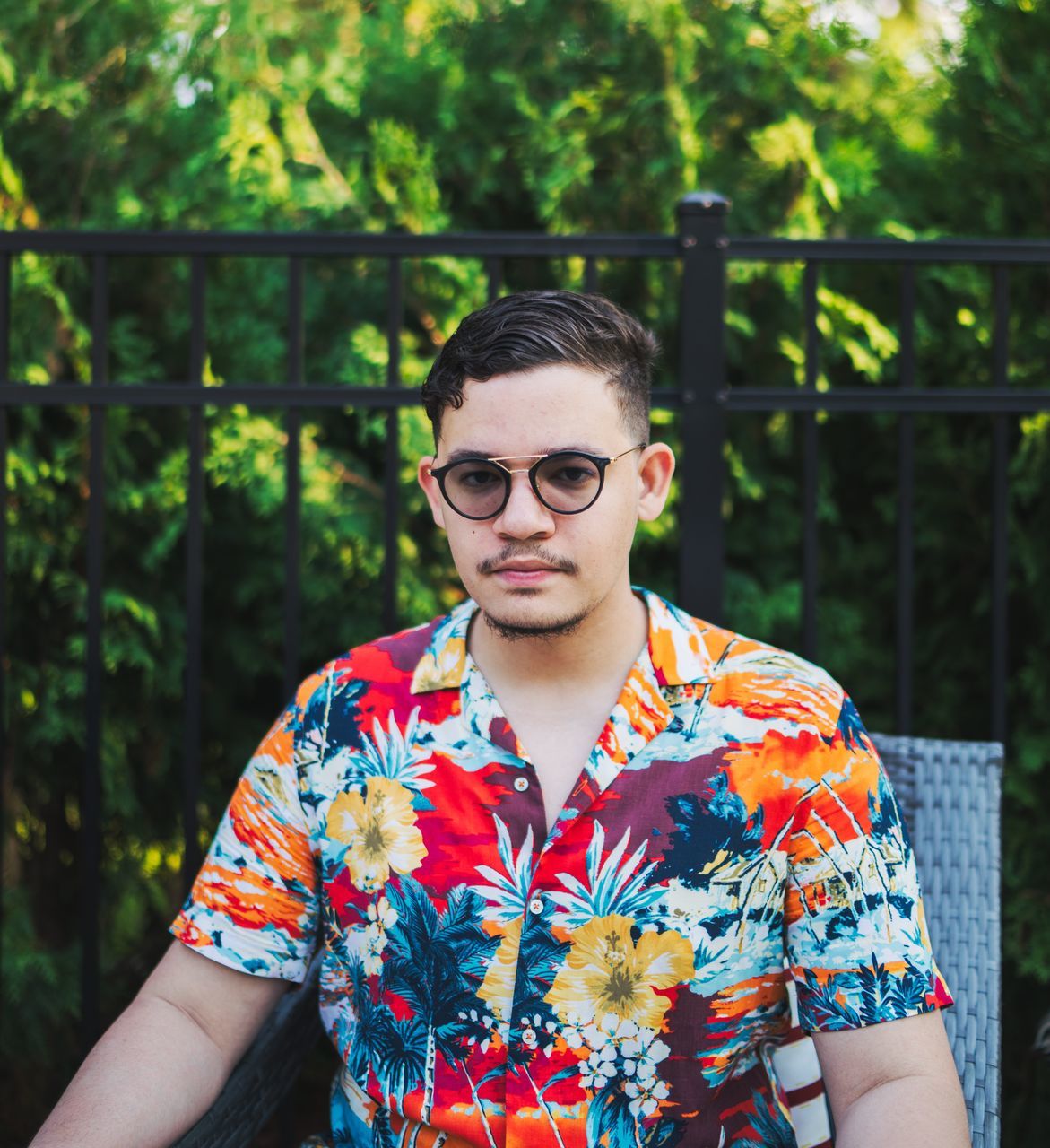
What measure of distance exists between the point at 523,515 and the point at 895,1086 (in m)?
0.85

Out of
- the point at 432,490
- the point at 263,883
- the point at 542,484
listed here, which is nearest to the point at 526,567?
the point at 542,484

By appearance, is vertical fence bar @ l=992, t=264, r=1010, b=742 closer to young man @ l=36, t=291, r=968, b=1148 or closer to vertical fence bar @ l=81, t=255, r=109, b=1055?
young man @ l=36, t=291, r=968, b=1148

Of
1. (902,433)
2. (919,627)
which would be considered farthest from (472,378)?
(919,627)

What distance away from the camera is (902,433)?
219 cm

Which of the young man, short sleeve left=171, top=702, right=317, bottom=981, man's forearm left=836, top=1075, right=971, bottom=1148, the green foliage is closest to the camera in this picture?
man's forearm left=836, top=1075, right=971, bottom=1148

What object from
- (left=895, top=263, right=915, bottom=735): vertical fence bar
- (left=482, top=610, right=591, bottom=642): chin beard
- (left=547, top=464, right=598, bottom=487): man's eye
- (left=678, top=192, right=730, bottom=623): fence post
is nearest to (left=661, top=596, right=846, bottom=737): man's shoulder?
(left=482, top=610, right=591, bottom=642): chin beard

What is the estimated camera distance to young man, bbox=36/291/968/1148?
1.42 metres

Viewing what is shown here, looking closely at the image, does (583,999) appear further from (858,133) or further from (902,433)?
(858,133)

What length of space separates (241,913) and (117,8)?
243 cm

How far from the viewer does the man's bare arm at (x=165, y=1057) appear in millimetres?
1380

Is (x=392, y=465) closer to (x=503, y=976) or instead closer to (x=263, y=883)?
(x=263, y=883)

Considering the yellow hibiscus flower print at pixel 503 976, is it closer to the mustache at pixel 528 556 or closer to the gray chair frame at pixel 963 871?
the mustache at pixel 528 556

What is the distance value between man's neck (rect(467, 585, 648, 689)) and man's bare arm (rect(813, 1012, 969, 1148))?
0.57 metres

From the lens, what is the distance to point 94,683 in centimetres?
218
